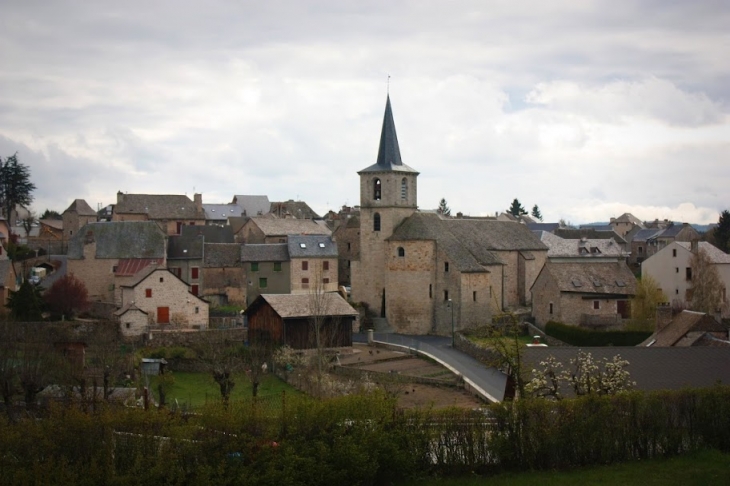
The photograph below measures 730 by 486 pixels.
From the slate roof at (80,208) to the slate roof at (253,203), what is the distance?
23554 millimetres

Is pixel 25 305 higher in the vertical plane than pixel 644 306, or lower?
higher

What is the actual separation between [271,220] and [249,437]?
54.3 m

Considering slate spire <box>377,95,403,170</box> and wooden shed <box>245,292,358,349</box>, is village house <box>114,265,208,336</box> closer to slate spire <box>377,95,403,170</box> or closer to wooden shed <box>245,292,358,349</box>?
wooden shed <box>245,292,358,349</box>

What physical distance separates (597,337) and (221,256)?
26865 millimetres

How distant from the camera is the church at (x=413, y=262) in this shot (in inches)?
2066

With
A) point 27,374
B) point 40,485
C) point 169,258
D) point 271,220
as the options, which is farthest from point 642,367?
point 271,220

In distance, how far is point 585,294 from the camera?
5094cm

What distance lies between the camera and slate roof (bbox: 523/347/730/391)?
95.4 feet

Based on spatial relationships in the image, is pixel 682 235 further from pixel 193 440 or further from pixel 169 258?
pixel 193 440

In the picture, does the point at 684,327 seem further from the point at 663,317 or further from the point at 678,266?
the point at 678,266

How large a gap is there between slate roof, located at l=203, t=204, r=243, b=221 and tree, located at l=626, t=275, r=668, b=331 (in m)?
58.3

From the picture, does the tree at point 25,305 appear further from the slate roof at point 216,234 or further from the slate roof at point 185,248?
the slate roof at point 216,234

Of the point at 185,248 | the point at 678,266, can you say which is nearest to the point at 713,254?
the point at 678,266

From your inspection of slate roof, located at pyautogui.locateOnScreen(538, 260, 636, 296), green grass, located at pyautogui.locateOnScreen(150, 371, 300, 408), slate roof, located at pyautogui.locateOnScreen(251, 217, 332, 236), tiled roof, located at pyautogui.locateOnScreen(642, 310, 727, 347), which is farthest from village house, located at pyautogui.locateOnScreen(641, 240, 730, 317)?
green grass, located at pyautogui.locateOnScreen(150, 371, 300, 408)
